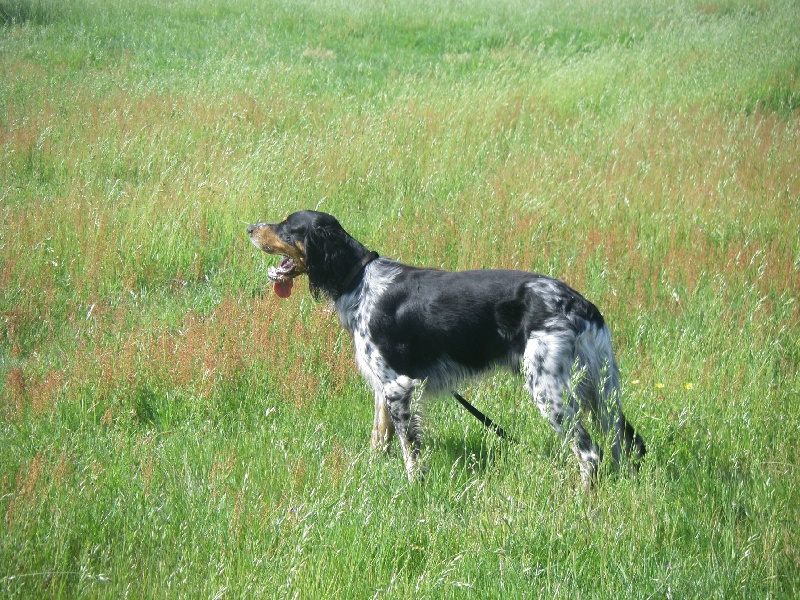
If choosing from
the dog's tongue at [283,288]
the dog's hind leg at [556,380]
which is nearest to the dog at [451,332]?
the dog's hind leg at [556,380]

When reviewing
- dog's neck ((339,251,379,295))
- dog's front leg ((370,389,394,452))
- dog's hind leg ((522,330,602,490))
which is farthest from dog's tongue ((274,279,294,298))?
dog's hind leg ((522,330,602,490))

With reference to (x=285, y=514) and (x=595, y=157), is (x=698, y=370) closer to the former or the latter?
(x=285, y=514)

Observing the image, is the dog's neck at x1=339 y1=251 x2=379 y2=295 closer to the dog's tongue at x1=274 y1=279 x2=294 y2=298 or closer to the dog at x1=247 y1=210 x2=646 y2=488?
the dog at x1=247 y1=210 x2=646 y2=488

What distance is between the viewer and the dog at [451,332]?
3768 mm

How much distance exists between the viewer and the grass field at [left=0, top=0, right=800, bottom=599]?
2.93 meters

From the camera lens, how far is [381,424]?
426 centimetres

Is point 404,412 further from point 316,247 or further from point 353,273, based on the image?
point 316,247

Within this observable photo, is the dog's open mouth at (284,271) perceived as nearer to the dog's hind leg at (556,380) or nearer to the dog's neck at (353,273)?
the dog's neck at (353,273)

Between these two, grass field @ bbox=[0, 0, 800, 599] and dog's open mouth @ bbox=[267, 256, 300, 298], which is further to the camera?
dog's open mouth @ bbox=[267, 256, 300, 298]

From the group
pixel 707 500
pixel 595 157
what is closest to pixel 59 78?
pixel 595 157

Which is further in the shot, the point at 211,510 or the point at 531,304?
the point at 531,304

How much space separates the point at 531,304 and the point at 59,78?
28.9ft

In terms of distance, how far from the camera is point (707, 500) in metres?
3.38

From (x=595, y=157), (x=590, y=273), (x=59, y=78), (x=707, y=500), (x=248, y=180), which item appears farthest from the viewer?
(x=59, y=78)
